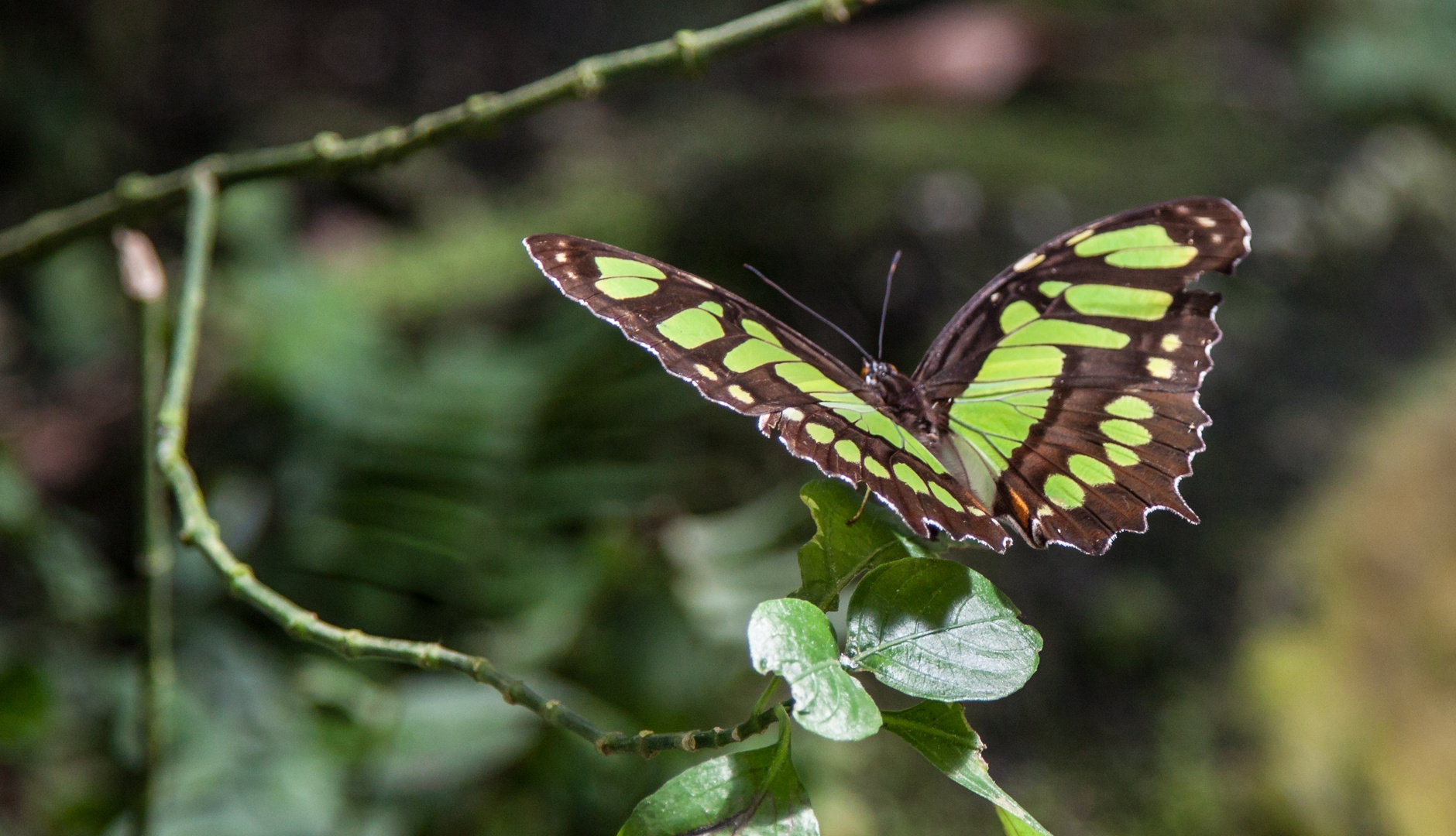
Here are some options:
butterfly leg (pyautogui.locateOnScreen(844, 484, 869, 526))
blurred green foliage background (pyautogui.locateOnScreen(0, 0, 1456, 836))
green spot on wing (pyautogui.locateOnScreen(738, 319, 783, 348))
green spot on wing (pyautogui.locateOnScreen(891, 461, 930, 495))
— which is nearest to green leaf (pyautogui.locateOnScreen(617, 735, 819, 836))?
butterfly leg (pyautogui.locateOnScreen(844, 484, 869, 526))

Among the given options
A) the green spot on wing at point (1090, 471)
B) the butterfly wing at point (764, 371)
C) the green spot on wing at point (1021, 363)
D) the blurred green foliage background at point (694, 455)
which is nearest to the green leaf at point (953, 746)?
the butterfly wing at point (764, 371)

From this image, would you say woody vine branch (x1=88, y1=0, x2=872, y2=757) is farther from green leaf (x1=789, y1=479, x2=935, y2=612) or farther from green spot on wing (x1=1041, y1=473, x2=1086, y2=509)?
green spot on wing (x1=1041, y1=473, x2=1086, y2=509)

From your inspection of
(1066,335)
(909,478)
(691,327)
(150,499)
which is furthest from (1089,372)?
(150,499)

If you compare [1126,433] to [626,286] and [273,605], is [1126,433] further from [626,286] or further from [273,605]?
[273,605]

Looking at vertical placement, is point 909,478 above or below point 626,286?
below

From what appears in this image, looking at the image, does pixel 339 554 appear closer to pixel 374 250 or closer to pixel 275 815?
pixel 275 815

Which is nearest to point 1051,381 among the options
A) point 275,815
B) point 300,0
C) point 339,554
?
point 275,815
